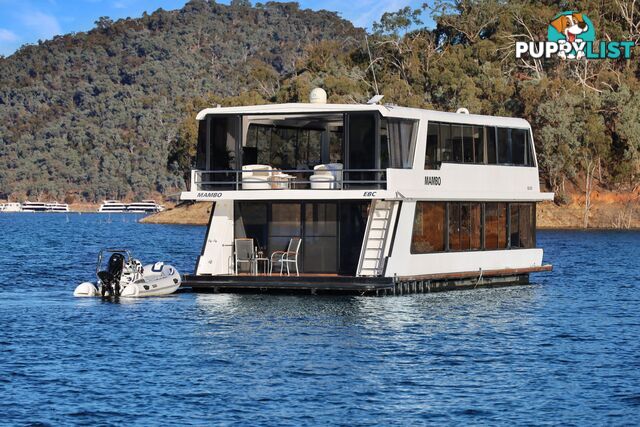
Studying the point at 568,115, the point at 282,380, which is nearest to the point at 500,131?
the point at 282,380

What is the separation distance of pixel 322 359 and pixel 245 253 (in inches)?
424

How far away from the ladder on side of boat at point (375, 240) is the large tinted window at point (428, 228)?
0.96 m

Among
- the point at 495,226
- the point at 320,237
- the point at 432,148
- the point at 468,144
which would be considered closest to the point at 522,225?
the point at 495,226

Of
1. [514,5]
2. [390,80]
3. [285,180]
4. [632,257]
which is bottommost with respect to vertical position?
[632,257]

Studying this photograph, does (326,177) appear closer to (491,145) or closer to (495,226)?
(491,145)

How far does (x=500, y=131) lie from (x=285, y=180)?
815 centimetres

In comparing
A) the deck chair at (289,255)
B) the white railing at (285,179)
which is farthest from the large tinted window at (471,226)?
the deck chair at (289,255)

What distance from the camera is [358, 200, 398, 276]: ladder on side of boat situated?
32938mm

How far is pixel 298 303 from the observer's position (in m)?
32.9

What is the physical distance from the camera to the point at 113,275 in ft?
111

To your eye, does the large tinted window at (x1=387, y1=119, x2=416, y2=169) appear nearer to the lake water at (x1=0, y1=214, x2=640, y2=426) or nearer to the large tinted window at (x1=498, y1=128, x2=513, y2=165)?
the lake water at (x1=0, y1=214, x2=640, y2=426)

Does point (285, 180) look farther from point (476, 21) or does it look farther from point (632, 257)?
point (476, 21)

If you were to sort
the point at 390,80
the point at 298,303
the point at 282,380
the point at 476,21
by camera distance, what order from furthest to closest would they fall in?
the point at 476,21 < the point at 390,80 < the point at 298,303 < the point at 282,380

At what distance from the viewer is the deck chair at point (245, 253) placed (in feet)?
113
